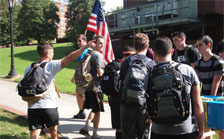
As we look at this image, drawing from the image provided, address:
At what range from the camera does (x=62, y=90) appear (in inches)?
446

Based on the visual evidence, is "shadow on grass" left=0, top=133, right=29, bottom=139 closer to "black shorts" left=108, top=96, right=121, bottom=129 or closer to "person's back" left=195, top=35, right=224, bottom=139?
"black shorts" left=108, top=96, right=121, bottom=129

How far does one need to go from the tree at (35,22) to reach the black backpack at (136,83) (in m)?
54.7

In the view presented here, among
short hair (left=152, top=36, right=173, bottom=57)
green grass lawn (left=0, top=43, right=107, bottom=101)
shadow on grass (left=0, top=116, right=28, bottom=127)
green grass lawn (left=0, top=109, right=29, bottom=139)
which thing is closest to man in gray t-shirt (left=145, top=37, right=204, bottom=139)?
short hair (left=152, top=36, right=173, bottom=57)

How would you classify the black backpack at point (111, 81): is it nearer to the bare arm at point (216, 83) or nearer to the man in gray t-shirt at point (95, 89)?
the man in gray t-shirt at point (95, 89)

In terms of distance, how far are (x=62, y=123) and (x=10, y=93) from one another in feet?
17.0

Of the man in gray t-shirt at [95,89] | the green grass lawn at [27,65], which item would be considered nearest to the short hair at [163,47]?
the man in gray t-shirt at [95,89]

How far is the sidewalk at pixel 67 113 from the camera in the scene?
5.64 m

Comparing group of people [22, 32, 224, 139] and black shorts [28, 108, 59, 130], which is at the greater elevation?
group of people [22, 32, 224, 139]

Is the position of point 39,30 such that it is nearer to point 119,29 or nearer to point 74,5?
point 74,5

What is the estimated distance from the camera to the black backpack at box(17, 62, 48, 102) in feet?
11.9

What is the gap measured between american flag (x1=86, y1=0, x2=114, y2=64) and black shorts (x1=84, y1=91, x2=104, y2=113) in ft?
5.91

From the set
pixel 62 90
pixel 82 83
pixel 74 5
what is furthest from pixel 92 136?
pixel 74 5

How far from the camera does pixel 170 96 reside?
8.50 feet

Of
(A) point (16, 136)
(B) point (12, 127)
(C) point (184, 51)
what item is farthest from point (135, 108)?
(B) point (12, 127)
